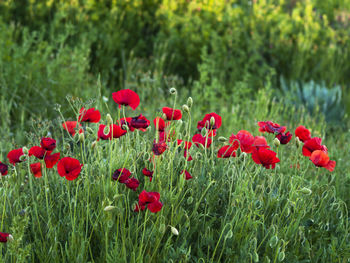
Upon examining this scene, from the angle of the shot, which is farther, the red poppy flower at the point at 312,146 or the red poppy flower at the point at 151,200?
the red poppy flower at the point at 312,146

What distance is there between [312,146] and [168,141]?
68 cm

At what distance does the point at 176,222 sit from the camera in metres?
1.83

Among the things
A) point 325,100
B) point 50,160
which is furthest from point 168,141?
point 325,100

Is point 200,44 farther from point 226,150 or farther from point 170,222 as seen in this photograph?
point 170,222

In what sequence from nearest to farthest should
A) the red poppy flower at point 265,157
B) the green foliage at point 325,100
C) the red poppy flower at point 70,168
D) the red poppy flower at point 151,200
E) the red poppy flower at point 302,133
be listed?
the red poppy flower at point 151,200, the red poppy flower at point 70,168, the red poppy flower at point 265,157, the red poppy flower at point 302,133, the green foliage at point 325,100

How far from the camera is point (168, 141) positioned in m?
2.35

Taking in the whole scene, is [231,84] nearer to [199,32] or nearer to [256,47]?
[256,47]

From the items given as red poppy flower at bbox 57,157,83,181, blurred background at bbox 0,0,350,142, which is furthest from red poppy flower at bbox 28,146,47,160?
blurred background at bbox 0,0,350,142

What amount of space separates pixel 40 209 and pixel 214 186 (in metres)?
0.72

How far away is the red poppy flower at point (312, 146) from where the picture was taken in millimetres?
2033

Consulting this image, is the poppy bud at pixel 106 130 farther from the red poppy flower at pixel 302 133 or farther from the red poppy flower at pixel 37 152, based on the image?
the red poppy flower at pixel 302 133

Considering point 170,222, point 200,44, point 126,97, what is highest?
point 126,97

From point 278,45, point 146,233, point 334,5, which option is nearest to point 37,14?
point 278,45

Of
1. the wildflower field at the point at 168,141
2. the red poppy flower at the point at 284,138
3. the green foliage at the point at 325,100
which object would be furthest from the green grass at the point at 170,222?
the green foliage at the point at 325,100
